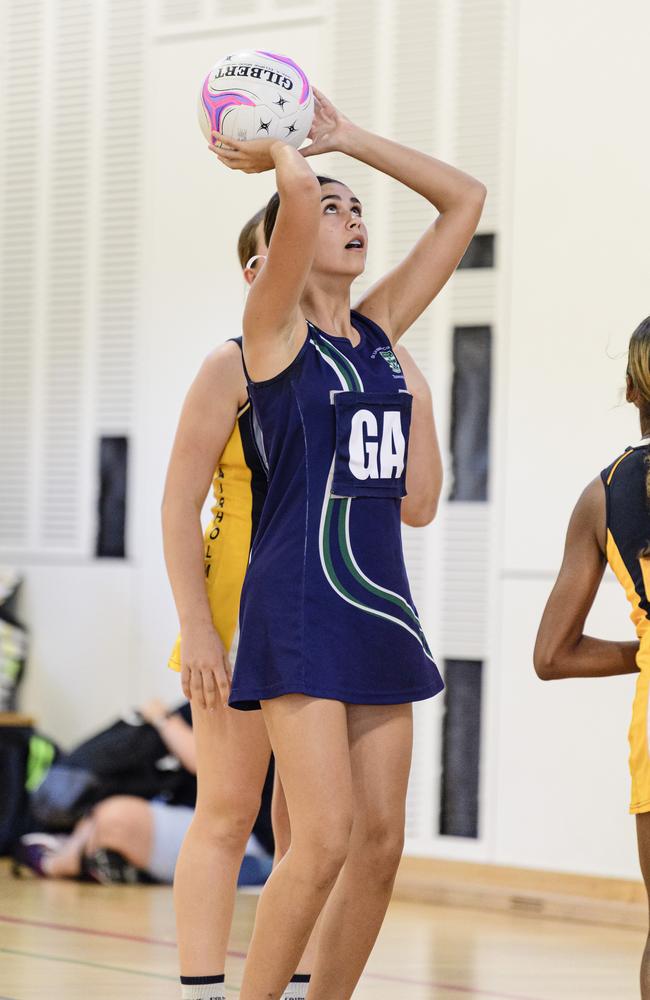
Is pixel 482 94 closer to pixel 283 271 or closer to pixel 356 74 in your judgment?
pixel 356 74

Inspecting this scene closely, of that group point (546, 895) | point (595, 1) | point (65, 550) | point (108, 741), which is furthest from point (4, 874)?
point (595, 1)

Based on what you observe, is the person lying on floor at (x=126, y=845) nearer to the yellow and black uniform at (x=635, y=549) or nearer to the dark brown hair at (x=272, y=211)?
the dark brown hair at (x=272, y=211)

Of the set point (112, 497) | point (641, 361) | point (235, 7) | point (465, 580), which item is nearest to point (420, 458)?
point (641, 361)

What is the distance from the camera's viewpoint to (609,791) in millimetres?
5469

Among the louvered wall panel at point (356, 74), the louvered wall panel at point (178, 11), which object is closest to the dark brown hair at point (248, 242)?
the louvered wall panel at point (356, 74)

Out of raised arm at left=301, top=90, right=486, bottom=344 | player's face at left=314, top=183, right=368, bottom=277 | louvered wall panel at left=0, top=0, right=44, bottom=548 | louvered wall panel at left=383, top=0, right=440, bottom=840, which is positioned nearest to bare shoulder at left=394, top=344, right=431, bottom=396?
raised arm at left=301, top=90, right=486, bottom=344

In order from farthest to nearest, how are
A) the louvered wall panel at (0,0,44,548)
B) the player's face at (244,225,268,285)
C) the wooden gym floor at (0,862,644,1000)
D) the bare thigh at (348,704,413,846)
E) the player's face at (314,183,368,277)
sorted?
the louvered wall panel at (0,0,44,548)
the wooden gym floor at (0,862,644,1000)
the player's face at (244,225,268,285)
the player's face at (314,183,368,277)
the bare thigh at (348,704,413,846)

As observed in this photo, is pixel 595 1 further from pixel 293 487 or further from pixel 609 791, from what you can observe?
pixel 293 487

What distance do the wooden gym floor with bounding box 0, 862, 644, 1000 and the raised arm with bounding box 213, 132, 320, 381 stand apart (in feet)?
6.06

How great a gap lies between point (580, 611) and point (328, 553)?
418 millimetres

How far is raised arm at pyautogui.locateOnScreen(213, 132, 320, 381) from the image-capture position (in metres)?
2.44

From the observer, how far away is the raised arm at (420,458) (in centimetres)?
308

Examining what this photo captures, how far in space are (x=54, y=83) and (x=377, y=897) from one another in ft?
17.1

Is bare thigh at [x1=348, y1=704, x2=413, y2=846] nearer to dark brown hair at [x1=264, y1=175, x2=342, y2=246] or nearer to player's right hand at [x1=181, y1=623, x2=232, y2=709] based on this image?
player's right hand at [x1=181, y1=623, x2=232, y2=709]
